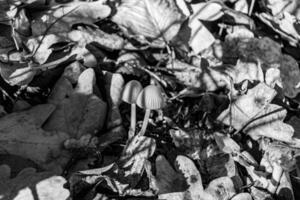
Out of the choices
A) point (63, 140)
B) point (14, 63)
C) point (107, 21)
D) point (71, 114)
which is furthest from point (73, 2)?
point (63, 140)

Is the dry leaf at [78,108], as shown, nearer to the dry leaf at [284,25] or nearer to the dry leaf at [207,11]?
the dry leaf at [207,11]

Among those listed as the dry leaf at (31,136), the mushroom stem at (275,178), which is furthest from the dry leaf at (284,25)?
the dry leaf at (31,136)

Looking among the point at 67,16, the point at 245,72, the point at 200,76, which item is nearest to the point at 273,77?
the point at 245,72

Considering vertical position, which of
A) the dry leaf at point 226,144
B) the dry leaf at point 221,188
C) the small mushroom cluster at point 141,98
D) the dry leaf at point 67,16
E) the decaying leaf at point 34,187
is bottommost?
the dry leaf at point 221,188

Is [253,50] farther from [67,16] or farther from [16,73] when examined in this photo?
[16,73]

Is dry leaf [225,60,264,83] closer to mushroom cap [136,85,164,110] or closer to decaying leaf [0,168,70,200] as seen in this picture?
mushroom cap [136,85,164,110]
